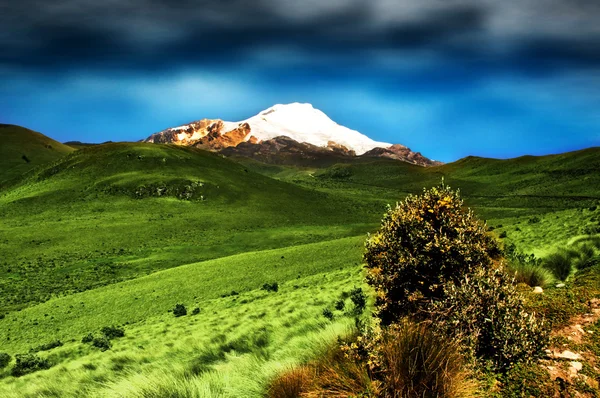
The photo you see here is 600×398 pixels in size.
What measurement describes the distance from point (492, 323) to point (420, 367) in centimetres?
215

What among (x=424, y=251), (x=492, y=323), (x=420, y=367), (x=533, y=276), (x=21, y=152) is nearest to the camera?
(x=420, y=367)

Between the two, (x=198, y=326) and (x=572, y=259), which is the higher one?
(x=572, y=259)

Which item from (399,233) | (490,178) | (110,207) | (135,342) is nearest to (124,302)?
(135,342)

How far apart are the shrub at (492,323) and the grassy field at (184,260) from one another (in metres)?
2.56

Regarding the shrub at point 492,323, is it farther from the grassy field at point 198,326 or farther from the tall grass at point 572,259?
the tall grass at point 572,259

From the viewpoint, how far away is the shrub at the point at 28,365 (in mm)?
17661

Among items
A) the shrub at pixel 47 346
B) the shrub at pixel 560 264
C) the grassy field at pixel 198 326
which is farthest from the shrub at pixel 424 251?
the shrub at pixel 47 346

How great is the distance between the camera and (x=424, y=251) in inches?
430

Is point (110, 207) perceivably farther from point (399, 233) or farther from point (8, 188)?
point (399, 233)

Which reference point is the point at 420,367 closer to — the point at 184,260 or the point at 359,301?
the point at 359,301

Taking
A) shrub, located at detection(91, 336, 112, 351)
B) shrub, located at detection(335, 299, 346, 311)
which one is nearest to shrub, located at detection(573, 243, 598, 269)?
shrub, located at detection(335, 299, 346, 311)

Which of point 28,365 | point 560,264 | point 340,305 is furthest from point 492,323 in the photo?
point 28,365

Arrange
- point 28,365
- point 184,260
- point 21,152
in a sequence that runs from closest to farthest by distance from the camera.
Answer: point 28,365 → point 184,260 → point 21,152

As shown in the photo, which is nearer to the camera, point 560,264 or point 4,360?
A: point 560,264
